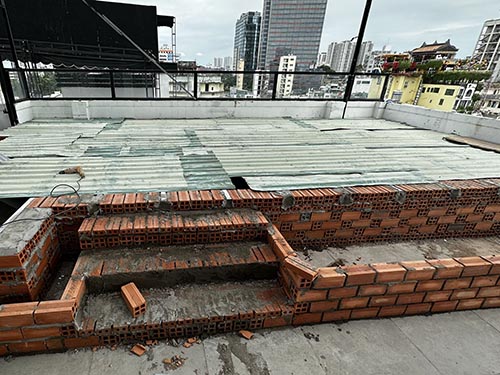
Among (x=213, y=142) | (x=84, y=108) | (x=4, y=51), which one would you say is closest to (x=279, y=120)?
(x=213, y=142)

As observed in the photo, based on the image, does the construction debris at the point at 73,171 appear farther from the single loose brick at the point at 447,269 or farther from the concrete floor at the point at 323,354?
the single loose brick at the point at 447,269

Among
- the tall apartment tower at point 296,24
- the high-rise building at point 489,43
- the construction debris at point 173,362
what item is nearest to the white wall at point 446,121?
the construction debris at point 173,362

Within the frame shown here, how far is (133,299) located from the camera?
2066 millimetres

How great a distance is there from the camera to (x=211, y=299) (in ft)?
Result: 7.32

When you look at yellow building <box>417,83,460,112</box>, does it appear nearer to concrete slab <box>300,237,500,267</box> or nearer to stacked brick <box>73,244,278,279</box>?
concrete slab <box>300,237,500,267</box>

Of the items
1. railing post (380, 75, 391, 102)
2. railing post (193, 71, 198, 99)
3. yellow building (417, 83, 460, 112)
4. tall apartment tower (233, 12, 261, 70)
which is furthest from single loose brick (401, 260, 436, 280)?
tall apartment tower (233, 12, 261, 70)

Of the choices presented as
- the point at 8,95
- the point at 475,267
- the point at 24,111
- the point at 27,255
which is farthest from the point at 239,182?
the point at 24,111

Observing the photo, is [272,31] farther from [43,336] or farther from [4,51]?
[43,336]

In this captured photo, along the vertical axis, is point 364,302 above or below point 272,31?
below

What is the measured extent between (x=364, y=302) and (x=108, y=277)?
210 cm

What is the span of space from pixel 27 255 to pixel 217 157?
8.27 ft

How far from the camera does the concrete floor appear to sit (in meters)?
1.82

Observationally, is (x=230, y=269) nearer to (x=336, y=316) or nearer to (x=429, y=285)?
(x=336, y=316)

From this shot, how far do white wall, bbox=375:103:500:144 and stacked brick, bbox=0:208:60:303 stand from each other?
7.64 meters
